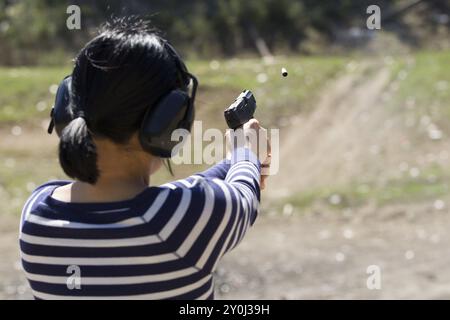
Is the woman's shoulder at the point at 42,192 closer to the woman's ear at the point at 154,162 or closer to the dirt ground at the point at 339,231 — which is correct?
the woman's ear at the point at 154,162

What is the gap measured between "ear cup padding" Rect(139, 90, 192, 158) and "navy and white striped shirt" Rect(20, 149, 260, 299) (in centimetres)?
9

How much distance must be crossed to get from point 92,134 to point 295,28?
15832 mm

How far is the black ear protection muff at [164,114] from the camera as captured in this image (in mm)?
1529

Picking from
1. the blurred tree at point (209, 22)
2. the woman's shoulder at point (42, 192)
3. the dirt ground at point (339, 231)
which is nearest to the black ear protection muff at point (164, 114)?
the woman's shoulder at point (42, 192)

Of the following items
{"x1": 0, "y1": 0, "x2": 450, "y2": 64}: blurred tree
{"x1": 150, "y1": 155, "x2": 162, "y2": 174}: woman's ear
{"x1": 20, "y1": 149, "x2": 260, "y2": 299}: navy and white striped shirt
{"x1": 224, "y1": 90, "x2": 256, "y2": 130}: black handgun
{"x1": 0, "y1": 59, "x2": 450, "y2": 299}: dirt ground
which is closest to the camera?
{"x1": 20, "y1": 149, "x2": 260, "y2": 299}: navy and white striped shirt

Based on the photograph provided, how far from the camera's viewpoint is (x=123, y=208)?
1.54m

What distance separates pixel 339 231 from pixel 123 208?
6288 millimetres

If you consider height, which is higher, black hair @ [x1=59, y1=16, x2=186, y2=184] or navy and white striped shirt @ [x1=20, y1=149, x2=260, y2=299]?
black hair @ [x1=59, y1=16, x2=186, y2=184]

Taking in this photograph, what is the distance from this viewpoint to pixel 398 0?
715 inches

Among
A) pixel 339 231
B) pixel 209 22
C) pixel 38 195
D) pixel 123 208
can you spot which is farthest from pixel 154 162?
pixel 209 22

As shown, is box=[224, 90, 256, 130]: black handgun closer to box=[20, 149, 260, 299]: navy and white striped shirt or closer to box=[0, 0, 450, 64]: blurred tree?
box=[20, 149, 260, 299]: navy and white striped shirt

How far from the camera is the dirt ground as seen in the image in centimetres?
612

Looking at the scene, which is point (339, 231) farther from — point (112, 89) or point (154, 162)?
point (112, 89)

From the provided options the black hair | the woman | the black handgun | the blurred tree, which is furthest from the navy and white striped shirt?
the blurred tree
